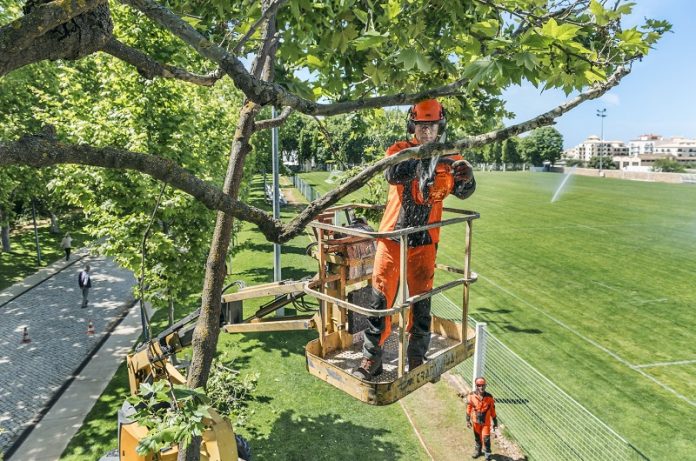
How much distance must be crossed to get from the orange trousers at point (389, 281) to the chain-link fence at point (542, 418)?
450 centimetres

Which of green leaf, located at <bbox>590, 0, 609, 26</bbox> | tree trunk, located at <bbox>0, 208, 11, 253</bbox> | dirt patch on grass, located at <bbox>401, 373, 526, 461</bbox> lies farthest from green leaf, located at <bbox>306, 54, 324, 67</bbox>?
tree trunk, located at <bbox>0, 208, 11, 253</bbox>

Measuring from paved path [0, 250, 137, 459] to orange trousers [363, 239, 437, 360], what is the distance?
899 cm

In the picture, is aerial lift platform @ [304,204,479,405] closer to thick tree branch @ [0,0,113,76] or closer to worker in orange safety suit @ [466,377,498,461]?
thick tree branch @ [0,0,113,76]

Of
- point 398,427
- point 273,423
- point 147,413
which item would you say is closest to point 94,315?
point 273,423

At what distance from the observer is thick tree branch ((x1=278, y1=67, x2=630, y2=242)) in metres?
3.92

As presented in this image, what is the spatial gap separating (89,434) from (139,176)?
573 centimetres

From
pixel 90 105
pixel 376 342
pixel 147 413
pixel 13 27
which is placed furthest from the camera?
pixel 90 105

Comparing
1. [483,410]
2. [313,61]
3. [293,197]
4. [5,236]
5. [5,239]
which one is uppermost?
[313,61]

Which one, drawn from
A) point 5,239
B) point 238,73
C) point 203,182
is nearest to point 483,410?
point 203,182

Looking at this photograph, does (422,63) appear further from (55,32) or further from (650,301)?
(650,301)

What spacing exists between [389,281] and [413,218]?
0.81m

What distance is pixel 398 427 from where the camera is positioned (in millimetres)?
10906

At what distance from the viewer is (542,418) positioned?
1097 cm

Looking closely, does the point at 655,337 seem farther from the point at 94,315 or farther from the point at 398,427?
the point at 94,315
